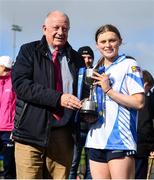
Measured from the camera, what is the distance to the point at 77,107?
350 cm

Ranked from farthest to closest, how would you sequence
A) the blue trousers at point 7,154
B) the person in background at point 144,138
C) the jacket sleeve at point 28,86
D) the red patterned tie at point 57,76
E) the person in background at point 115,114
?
the blue trousers at point 7,154, the person in background at point 144,138, the red patterned tie at point 57,76, the jacket sleeve at point 28,86, the person in background at point 115,114

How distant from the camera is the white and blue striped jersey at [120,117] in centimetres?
340

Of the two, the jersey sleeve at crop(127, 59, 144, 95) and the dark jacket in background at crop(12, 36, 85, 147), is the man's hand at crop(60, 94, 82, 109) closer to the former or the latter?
the dark jacket in background at crop(12, 36, 85, 147)

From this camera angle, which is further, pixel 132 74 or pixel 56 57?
pixel 56 57

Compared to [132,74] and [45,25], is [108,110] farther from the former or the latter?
[45,25]

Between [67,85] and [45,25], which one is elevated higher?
[45,25]

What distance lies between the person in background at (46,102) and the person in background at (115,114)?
236 millimetres

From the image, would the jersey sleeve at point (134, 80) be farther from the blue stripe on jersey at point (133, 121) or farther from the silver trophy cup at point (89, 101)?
the silver trophy cup at point (89, 101)

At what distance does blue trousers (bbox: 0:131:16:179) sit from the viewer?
649cm

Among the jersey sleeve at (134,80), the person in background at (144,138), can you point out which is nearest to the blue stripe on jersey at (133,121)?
the jersey sleeve at (134,80)

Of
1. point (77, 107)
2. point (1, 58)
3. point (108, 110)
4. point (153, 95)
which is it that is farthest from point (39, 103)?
point (1, 58)

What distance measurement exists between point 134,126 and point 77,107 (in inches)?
17.3

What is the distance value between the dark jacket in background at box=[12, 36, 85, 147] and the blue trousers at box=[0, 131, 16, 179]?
111 inches

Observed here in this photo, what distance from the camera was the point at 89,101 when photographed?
346 centimetres
